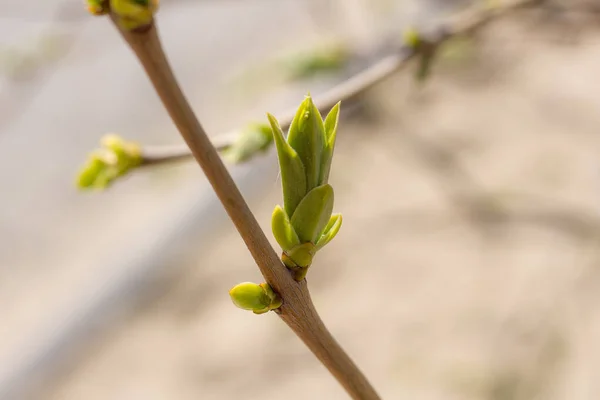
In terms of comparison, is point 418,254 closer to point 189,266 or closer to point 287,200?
point 189,266

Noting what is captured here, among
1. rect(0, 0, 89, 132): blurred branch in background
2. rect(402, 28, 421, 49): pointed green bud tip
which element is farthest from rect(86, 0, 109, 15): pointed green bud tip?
rect(0, 0, 89, 132): blurred branch in background

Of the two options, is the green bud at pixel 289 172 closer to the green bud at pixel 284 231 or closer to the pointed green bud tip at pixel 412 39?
the green bud at pixel 284 231

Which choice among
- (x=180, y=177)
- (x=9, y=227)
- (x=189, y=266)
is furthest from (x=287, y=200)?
(x=9, y=227)

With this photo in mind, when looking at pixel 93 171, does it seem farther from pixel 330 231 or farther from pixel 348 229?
pixel 348 229

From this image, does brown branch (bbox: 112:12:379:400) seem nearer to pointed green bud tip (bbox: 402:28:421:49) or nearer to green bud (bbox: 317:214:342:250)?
green bud (bbox: 317:214:342:250)

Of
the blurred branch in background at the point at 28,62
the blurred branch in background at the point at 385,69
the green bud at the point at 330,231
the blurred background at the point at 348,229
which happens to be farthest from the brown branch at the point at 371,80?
the blurred branch in background at the point at 28,62
